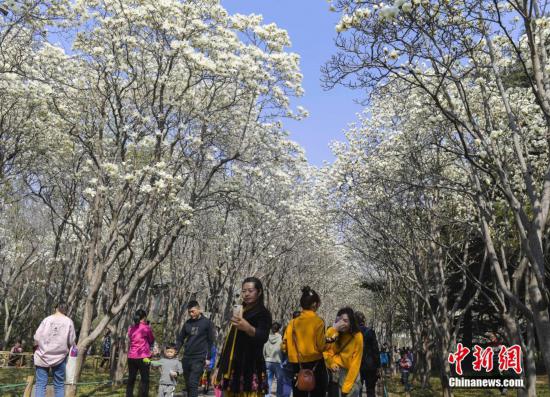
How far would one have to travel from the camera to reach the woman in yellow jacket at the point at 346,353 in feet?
22.8

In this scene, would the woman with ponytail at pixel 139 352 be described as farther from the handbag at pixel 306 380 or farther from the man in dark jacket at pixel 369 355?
the handbag at pixel 306 380

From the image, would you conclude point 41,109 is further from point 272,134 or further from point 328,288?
point 328,288

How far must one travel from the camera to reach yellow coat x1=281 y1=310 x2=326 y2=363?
6.96 metres

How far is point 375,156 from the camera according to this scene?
60.2 feet

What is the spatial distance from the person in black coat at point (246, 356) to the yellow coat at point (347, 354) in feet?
6.32

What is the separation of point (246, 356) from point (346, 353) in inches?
88.7

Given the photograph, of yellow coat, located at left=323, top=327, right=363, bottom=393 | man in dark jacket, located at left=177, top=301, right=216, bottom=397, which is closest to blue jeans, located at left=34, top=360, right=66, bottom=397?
man in dark jacket, located at left=177, top=301, right=216, bottom=397

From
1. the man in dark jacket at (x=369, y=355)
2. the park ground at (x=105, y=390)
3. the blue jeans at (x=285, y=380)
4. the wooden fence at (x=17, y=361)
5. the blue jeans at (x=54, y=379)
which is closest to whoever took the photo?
the blue jeans at (x=54, y=379)

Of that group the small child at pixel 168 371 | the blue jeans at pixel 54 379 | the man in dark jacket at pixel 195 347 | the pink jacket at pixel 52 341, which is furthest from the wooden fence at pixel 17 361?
the man in dark jacket at pixel 195 347

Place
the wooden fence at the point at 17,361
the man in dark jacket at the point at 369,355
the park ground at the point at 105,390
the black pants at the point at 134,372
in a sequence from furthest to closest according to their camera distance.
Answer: the wooden fence at the point at 17,361, the park ground at the point at 105,390, the black pants at the point at 134,372, the man in dark jacket at the point at 369,355

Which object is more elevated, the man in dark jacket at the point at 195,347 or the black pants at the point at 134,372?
the man in dark jacket at the point at 195,347

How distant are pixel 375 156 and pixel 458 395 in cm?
881
